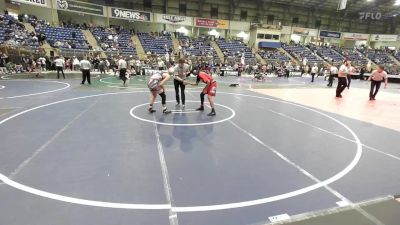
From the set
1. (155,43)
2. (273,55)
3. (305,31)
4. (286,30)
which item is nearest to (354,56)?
(305,31)

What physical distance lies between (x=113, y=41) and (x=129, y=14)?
6851 millimetres

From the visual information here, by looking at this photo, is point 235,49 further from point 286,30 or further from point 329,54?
point 329,54

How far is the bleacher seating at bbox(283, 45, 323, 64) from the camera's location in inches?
1584

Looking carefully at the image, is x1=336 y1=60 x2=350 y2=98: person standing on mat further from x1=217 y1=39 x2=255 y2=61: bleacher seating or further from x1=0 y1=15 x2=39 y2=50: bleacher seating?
x1=0 y1=15 x2=39 y2=50: bleacher seating

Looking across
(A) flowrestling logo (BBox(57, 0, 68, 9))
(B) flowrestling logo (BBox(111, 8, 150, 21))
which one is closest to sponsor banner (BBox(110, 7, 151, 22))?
(B) flowrestling logo (BBox(111, 8, 150, 21))

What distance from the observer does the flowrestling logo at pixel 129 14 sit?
34.7m

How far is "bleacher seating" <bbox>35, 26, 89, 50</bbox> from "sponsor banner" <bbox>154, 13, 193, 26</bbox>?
1207 centimetres

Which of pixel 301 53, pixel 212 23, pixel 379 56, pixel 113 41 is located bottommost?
pixel 379 56

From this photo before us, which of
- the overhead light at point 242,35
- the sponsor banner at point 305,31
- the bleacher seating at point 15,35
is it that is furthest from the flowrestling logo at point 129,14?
the sponsor banner at point 305,31

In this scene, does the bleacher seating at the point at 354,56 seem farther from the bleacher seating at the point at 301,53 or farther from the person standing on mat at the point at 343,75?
the person standing on mat at the point at 343,75

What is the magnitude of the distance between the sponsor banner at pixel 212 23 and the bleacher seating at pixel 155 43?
668cm

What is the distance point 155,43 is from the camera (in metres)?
33.9

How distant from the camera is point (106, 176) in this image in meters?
3.96

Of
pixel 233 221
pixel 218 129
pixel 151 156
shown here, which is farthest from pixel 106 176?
pixel 218 129
